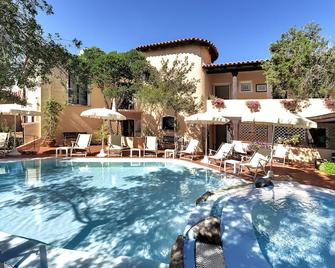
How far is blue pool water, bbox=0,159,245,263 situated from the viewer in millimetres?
5812

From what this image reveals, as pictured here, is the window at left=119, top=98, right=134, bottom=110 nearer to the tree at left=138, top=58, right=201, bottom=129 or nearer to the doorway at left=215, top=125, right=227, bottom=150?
the tree at left=138, top=58, right=201, bottom=129

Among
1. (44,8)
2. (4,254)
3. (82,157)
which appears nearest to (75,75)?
(44,8)

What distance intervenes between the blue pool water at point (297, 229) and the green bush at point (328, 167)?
423 cm

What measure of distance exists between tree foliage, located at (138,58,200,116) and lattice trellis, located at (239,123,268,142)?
3.87 meters

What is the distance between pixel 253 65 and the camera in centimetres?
1834

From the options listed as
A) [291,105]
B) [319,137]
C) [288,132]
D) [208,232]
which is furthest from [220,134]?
[208,232]

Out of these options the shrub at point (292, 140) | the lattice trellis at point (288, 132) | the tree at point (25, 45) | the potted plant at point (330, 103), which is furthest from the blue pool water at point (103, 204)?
the potted plant at point (330, 103)

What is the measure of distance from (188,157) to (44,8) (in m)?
12.3

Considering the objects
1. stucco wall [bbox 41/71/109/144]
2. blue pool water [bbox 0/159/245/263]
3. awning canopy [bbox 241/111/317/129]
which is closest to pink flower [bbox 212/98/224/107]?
blue pool water [bbox 0/159/245/263]

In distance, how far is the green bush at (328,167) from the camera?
1198 centimetres

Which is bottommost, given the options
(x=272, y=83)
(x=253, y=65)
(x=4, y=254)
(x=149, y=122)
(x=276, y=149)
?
(x=4, y=254)

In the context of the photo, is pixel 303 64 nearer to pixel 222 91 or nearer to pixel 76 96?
pixel 222 91

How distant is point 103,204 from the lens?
818 centimetres

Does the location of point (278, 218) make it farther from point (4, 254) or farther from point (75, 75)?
point (75, 75)
